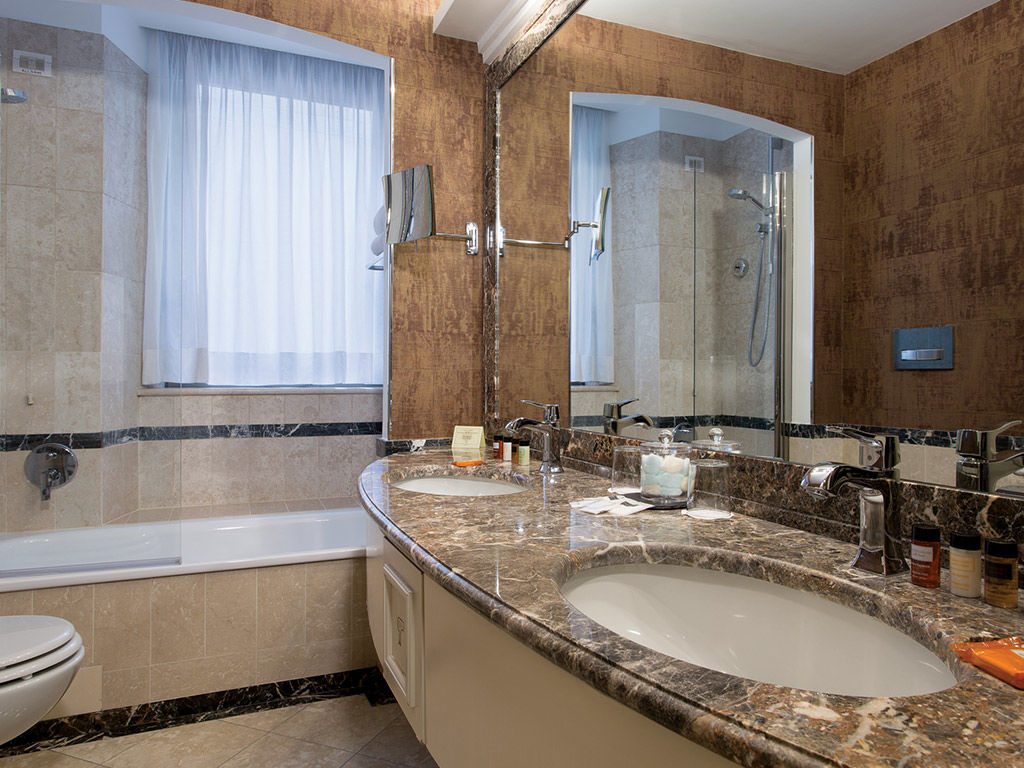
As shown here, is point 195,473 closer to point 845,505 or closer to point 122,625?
point 122,625

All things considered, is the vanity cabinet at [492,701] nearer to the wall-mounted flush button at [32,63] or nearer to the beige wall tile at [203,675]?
the beige wall tile at [203,675]

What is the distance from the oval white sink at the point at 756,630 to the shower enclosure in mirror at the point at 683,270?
1.15 ft

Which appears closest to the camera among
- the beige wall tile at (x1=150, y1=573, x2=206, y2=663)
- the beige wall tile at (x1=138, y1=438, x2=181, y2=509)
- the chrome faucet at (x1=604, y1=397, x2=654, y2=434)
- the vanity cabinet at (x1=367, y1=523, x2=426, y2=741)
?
the vanity cabinet at (x1=367, y1=523, x2=426, y2=741)

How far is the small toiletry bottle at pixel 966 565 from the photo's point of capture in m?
0.77

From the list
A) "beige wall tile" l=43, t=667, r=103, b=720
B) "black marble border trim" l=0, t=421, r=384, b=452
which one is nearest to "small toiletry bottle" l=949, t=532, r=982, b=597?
"beige wall tile" l=43, t=667, r=103, b=720

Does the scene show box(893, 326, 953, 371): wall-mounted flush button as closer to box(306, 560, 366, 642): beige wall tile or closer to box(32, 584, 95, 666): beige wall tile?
box(306, 560, 366, 642): beige wall tile

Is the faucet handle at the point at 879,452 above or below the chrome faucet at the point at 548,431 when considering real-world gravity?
above

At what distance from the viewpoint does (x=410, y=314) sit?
8.06ft

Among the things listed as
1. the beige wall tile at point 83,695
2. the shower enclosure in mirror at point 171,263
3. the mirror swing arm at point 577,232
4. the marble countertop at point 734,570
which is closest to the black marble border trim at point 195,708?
the beige wall tile at point 83,695

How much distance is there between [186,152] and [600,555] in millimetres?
2911

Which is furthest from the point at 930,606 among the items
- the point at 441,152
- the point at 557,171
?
the point at 441,152

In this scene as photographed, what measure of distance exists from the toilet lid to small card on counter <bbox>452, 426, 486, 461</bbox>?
1.18m

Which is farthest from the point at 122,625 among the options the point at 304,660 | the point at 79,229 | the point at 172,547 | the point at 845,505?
the point at 845,505

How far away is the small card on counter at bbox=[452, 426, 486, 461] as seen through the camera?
218cm
